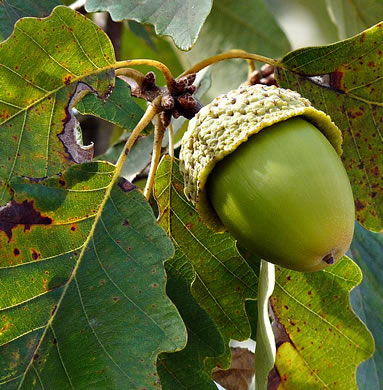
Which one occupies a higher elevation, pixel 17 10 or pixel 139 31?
pixel 17 10

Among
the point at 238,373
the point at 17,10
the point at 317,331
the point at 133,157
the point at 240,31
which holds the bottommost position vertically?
the point at 238,373

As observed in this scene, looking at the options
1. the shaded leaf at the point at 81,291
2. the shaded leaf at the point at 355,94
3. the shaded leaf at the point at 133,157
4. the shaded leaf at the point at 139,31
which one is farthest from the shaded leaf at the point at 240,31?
the shaded leaf at the point at 81,291

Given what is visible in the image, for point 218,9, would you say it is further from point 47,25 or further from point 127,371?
point 127,371

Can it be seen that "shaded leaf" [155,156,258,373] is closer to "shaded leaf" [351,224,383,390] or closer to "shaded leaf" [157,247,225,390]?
"shaded leaf" [157,247,225,390]

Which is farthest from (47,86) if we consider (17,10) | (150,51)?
(150,51)

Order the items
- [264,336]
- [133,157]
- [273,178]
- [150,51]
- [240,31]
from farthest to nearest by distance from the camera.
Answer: [150,51] < [240,31] < [133,157] < [264,336] < [273,178]

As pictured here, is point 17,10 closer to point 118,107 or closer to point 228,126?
point 118,107

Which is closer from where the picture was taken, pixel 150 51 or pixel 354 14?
pixel 354 14
